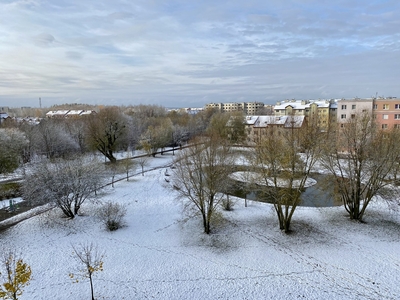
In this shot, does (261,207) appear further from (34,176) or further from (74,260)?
(34,176)

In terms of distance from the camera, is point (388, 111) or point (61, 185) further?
point (388, 111)

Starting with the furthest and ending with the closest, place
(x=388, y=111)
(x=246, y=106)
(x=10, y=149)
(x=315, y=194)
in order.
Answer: (x=246, y=106) < (x=388, y=111) < (x=10, y=149) < (x=315, y=194)

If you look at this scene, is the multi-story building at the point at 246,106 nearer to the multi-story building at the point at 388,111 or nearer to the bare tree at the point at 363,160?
the multi-story building at the point at 388,111

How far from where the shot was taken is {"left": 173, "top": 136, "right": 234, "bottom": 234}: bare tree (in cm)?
1819

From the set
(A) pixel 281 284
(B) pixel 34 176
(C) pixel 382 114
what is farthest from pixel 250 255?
(C) pixel 382 114

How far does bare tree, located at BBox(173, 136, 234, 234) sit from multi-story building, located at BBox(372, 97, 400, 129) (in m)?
38.1

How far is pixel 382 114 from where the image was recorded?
46.2m

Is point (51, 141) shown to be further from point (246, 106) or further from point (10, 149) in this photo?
point (246, 106)

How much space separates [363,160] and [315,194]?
28.9 ft

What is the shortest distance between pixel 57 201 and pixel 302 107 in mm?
72180

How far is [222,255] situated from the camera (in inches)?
599

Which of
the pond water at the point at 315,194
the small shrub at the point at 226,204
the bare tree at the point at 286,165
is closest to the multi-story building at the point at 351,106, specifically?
the pond water at the point at 315,194

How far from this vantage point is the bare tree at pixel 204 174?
59.7ft

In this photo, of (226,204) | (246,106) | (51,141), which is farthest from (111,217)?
(246,106)
